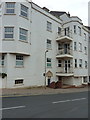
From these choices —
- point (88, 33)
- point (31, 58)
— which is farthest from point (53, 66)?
point (88, 33)

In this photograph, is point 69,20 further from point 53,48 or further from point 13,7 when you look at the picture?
point 13,7

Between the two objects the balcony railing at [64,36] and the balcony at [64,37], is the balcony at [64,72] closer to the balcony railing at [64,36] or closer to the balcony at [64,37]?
the balcony at [64,37]

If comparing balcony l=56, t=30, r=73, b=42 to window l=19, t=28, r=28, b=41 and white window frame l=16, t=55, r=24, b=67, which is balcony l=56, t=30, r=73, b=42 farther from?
white window frame l=16, t=55, r=24, b=67

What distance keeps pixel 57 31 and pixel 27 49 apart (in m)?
8.90

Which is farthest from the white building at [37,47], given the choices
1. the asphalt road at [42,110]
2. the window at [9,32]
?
the asphalt road at [42,110]

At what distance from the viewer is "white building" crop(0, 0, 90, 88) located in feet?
54.4

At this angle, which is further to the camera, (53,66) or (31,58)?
(53,66)

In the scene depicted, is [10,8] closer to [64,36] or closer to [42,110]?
[64,36]

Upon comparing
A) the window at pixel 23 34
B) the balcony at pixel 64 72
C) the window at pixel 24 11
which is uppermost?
the window at pixel 24 11

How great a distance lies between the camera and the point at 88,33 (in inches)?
1200

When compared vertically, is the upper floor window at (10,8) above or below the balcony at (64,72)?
above

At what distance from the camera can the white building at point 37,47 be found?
16578mm

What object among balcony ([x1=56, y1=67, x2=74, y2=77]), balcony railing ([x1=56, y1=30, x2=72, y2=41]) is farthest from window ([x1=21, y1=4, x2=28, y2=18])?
balcony ([x1=56, y1=67, x2=74, y2=77])

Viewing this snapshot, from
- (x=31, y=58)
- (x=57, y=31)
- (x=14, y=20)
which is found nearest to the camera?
(x=14, y=20)
